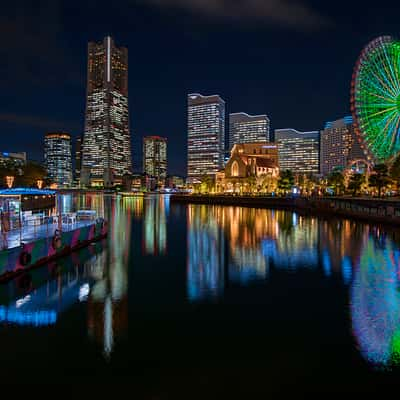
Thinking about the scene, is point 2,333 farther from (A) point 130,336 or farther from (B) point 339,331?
(B) point 339,331

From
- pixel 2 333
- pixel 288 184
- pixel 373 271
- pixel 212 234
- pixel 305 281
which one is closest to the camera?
pixel 2 333

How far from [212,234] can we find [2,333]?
83.7ft

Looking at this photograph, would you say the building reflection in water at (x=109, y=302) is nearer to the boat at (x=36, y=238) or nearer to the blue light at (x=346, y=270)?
the boat at (x=36, y=238)

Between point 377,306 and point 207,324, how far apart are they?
650 centimetres

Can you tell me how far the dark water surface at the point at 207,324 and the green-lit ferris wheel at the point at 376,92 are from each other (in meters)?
35.8

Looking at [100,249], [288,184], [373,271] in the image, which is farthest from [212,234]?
[288,184]

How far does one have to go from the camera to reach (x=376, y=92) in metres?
54.1

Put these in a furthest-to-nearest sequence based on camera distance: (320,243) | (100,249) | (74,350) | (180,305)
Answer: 1. (320,243)
2. (100,249)
3. (180,305)
4. (74,350)

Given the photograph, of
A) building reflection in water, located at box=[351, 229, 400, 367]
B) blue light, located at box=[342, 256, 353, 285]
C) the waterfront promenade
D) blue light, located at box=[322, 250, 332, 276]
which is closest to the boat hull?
building reflection in water, located at box=[351, 229, 400, 367]

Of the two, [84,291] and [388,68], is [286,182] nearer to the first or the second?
[388,68]

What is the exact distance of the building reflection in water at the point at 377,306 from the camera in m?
10.3

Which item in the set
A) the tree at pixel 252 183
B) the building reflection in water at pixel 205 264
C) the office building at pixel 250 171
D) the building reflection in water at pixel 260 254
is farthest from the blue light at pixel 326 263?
the tree at pixel 252 183

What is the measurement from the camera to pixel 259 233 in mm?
35875

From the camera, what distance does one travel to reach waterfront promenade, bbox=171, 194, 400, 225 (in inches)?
1717
